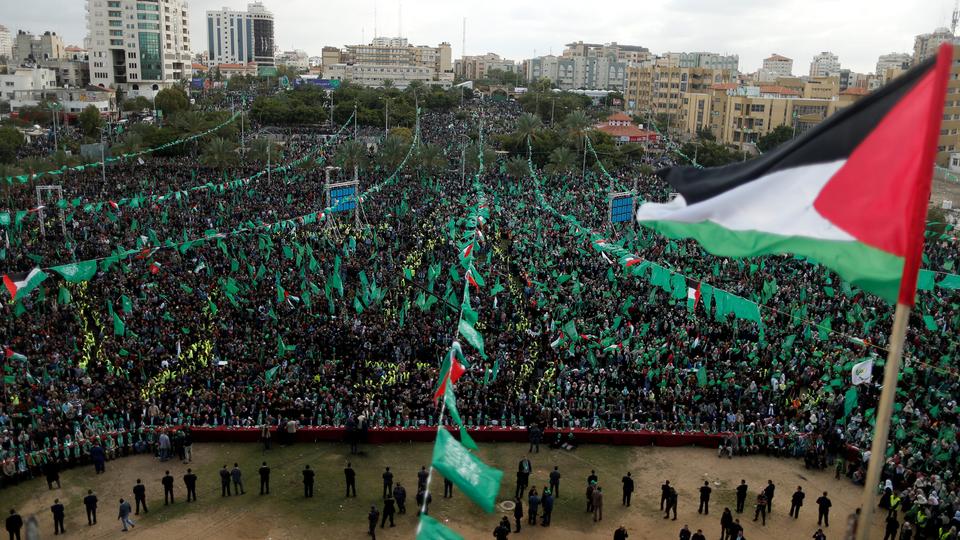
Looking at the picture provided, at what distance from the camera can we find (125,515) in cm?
1560

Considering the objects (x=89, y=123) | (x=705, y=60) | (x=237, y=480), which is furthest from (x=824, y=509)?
(x=705, y=60)

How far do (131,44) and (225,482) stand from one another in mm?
111210

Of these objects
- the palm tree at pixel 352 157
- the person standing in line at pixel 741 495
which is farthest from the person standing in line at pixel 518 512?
the palm tree at pixel 352 157

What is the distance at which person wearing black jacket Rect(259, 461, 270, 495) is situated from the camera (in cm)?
1705

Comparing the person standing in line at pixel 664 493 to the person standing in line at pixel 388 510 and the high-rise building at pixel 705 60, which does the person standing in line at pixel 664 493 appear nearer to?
the person standing in line at pixel 388 510

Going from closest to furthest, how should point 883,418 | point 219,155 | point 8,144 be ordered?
1. point 883,418
2. point 219,155
3. point 8,144

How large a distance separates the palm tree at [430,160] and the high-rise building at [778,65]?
16133 cm

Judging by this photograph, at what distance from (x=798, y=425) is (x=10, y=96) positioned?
370 ft

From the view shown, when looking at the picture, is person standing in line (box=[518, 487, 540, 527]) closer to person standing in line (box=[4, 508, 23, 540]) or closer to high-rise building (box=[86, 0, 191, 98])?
person standing in line (box=[4, 508, 23, 540])

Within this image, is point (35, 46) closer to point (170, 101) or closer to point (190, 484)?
point (170, 101)

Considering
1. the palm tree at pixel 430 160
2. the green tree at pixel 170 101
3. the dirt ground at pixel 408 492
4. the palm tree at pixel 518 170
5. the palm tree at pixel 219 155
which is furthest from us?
the green tree at pixel 170 101

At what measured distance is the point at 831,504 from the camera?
57.0 ft

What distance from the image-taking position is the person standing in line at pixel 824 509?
16391 mm

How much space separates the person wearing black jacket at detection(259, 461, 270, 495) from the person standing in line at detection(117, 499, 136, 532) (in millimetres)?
2705
